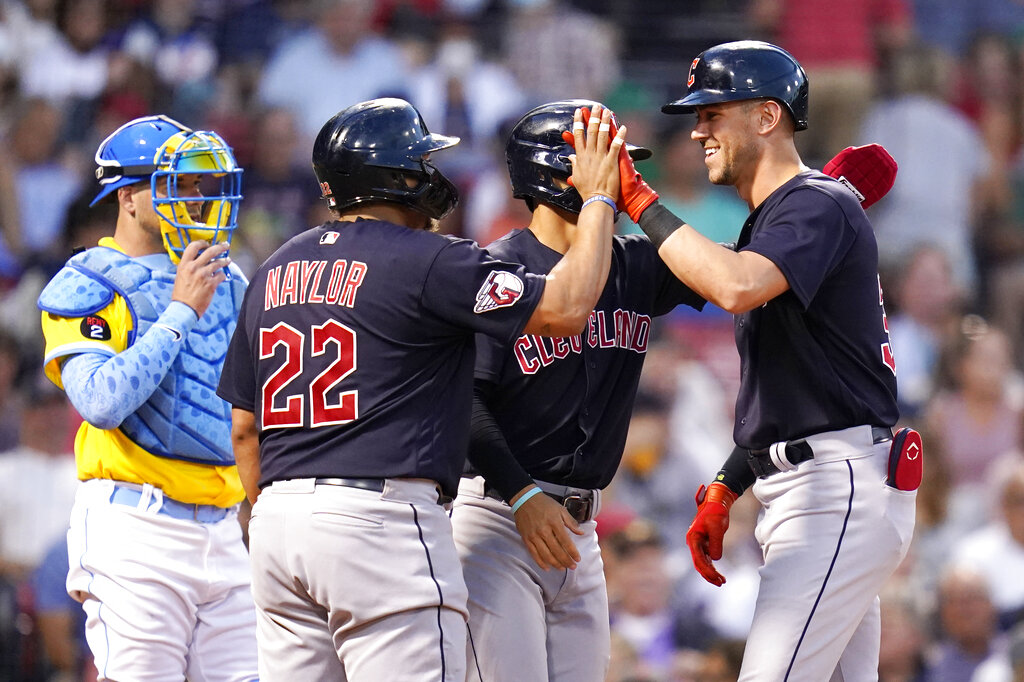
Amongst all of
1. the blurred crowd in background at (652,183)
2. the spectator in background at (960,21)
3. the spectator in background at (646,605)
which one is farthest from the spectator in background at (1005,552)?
the spectator in background at (960,21)

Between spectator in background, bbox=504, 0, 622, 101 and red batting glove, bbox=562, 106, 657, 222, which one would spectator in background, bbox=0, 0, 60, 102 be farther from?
red batting glove, bbox=562, 106, 657, 222

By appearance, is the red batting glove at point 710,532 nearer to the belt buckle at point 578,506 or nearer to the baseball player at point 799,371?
the baseball player at point 799,371

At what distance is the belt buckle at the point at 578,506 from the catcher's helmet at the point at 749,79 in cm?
110

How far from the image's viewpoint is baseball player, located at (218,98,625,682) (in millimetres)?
3266

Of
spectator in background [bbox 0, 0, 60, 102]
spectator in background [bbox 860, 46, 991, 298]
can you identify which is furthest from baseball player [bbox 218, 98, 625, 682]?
spectator in background [bbox 0, 0, 60, 102]

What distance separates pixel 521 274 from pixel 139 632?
1.58 meters

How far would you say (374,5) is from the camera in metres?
9.91

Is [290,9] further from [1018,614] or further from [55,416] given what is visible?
[1018,614]

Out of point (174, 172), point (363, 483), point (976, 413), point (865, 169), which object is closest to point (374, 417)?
point (363, 483)

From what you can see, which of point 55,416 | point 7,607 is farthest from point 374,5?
point 7,607

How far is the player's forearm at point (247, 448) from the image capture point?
370cm

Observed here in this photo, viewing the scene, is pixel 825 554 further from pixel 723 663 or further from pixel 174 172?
pixel 723 663

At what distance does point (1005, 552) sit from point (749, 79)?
4.34 metres

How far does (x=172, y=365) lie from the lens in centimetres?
413
